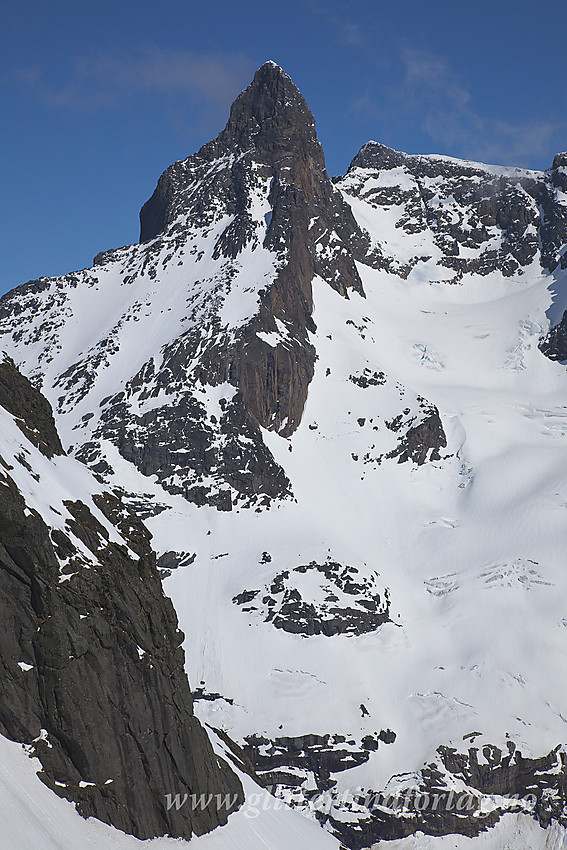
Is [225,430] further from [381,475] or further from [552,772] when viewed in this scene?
[552,772]

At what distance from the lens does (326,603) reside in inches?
6250

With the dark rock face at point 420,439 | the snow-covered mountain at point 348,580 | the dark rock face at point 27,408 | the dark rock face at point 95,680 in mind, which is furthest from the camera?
the dark rock face at point 420,439

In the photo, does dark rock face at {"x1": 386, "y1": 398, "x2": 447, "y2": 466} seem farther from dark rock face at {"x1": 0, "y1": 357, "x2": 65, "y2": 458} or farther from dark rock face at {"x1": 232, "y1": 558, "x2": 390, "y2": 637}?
dark rock face at {"x1": 0, "y1": 357, "x2": 65, "y2": 458}

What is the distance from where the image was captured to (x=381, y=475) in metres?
191

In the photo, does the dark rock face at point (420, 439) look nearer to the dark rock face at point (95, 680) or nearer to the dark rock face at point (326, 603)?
the dark rock face at point (326, 603)

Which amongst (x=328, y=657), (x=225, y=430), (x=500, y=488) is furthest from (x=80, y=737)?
(x=500, y=488)

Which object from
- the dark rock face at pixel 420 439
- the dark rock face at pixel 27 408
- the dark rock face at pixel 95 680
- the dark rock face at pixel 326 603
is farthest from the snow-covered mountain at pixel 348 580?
the dark rock face at pixel 95 680

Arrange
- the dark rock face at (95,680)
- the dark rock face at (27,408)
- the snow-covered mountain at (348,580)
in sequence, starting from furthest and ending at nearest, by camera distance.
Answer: the snow-covered mountain at (348,580)
the dark rock face at (27,408)
the dark rock face at (95,680)

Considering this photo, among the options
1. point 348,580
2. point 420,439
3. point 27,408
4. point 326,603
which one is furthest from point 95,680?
point 420,439

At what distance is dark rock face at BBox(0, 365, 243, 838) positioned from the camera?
39.9 meters

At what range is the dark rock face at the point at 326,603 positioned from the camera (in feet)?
509

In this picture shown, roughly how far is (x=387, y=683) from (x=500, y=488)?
181 ft

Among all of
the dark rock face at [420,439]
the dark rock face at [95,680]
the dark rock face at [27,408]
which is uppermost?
the dark rock face at [420,439]

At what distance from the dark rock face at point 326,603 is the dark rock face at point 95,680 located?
101754 millimetres
